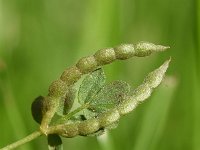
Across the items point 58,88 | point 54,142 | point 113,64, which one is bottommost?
point 113,64

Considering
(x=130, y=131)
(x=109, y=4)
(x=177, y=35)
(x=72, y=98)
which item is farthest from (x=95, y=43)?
(x=72, y=98)

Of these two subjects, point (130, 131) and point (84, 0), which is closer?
point (130, 131)

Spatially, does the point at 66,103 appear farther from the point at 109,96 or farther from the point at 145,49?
the point at 145,49

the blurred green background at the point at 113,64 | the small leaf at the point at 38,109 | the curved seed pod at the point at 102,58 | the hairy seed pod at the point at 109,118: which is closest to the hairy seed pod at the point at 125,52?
the curved seed pod at the point at 102,58

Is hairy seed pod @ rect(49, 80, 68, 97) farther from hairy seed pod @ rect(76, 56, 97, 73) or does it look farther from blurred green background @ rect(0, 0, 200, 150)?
blurred green background @ rect(0, 0, 200, 150)

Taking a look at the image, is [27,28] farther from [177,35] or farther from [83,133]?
[83,133]

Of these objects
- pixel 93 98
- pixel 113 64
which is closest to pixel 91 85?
pixel 93 98

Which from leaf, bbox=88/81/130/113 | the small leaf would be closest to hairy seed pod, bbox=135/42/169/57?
leaf, bbox=88/81/130/113
